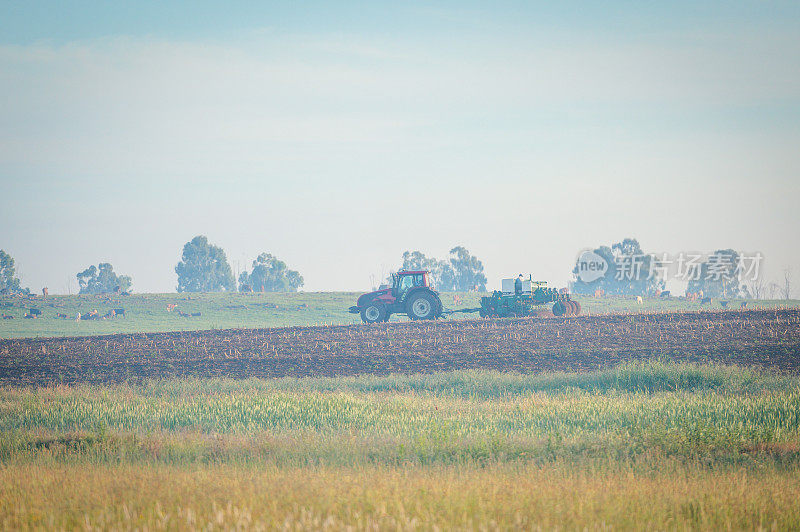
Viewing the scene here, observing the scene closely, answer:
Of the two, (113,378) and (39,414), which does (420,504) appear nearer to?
(39,414)

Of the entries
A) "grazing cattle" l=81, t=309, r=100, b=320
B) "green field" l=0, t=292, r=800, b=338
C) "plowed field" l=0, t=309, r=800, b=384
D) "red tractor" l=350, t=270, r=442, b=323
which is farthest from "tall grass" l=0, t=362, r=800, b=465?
"grazing cattle" l=81, t=309, r=100, b=320

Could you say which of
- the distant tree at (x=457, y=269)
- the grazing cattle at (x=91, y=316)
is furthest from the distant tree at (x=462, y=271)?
the grazing cattle at (x=91, y=316)

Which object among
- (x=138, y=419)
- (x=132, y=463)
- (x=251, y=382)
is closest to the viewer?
(x=132, y=463)

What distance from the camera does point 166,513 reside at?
7273mm

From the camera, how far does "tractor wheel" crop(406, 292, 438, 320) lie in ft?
120

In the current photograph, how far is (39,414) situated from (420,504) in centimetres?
1264

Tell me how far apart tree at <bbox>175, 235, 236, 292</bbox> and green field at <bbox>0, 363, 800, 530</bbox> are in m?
123

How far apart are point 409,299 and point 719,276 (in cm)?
12070

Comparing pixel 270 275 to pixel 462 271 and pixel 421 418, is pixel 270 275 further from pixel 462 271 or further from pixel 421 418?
→ pixel 421 418

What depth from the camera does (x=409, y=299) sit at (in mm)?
36781

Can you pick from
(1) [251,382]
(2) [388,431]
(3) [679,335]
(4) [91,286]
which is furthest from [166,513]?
(4) [91,286]

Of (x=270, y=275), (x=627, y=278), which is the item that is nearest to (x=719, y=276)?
(x=627, y=278)

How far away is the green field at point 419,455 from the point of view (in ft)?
23.7

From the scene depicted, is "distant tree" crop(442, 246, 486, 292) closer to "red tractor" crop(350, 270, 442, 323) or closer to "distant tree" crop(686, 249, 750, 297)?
"distant tree" crop(686, 249, 750, 297)
